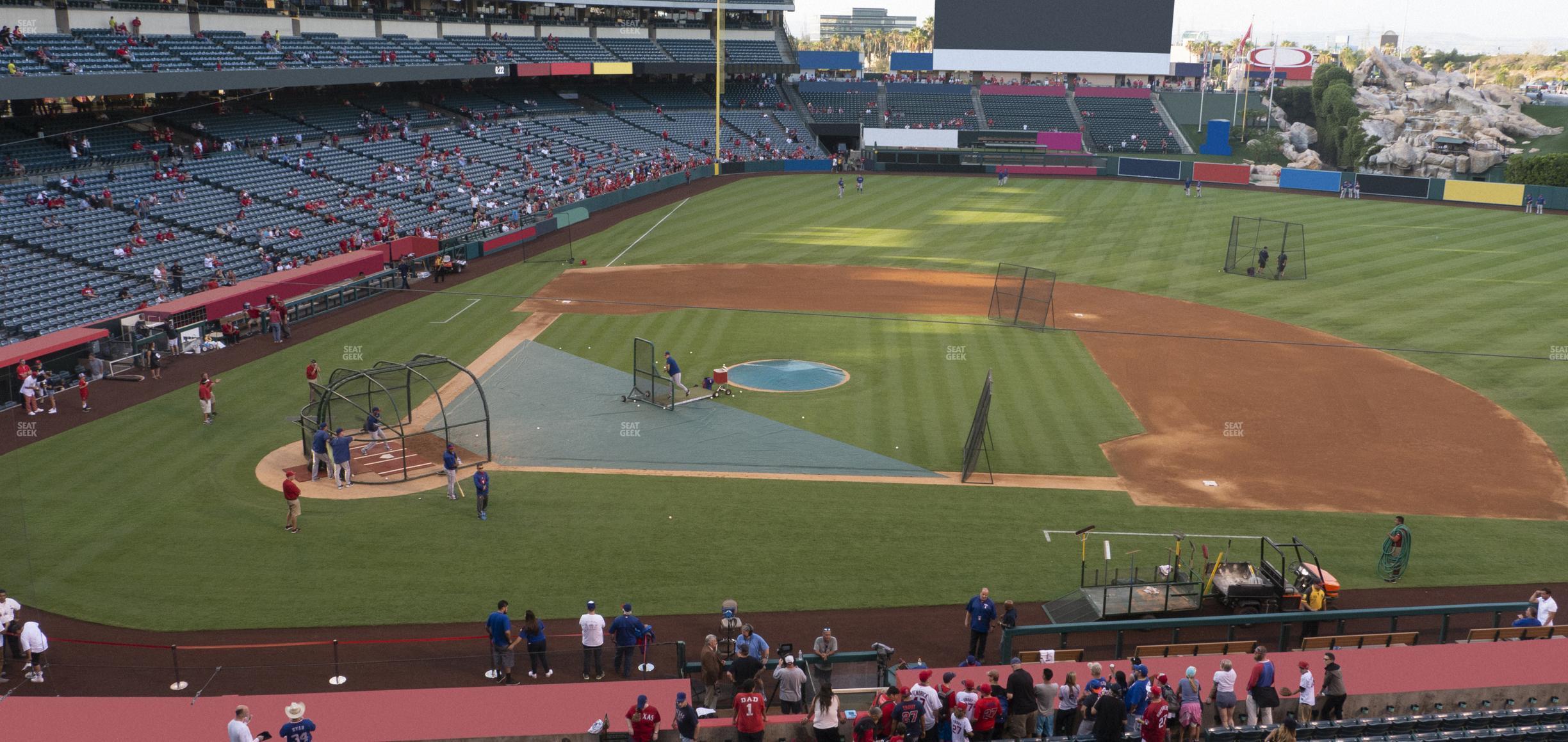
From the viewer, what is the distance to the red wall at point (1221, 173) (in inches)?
3068

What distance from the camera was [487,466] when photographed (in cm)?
2567

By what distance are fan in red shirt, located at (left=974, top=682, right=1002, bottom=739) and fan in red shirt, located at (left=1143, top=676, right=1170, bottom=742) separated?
1.76 metres

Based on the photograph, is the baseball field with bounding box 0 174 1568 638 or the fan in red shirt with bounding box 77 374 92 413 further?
the fan in red shirt with bounding box 77 374 92 413

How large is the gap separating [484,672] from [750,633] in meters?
4.24

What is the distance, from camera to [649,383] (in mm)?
31016

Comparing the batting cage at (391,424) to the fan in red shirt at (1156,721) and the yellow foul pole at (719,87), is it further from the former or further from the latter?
the yellow foul pole at (719,87)

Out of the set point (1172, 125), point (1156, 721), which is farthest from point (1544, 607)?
point (1172, 125)

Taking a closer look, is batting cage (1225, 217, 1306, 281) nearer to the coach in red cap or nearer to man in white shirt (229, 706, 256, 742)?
the coach in red cap

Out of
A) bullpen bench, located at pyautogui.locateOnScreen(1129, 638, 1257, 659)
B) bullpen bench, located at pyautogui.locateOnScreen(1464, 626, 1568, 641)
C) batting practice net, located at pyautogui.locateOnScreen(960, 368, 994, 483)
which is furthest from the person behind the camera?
batting practice net, located at pyautogui.locateOnScreen(960, 368, 994, 483)

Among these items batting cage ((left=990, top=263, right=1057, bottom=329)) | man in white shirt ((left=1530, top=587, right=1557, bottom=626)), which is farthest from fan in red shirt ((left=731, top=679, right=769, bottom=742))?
batting cage ((left=990, top=263, right=1057, bottom=329))

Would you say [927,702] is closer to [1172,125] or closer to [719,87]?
[719,87]

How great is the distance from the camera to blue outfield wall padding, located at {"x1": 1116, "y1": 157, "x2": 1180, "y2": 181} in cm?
8069

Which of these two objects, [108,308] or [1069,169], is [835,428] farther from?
[1069,169]

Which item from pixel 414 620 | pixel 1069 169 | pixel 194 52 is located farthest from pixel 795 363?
pixel 1069 169
